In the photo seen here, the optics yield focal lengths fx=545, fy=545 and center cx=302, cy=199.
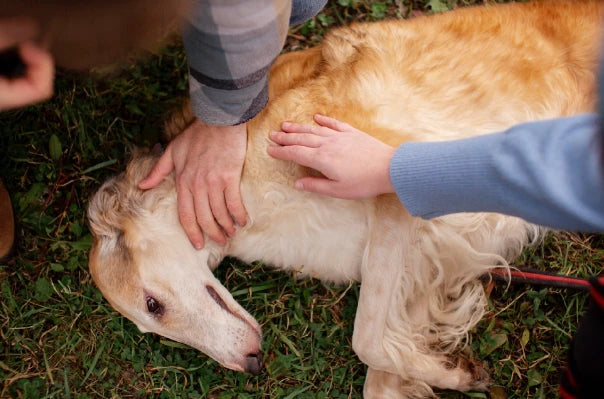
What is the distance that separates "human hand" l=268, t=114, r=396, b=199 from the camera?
7.84ft

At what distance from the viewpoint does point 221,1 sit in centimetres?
181

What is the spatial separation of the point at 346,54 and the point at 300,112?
417mm

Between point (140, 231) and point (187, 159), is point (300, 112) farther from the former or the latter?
point (140, 231)

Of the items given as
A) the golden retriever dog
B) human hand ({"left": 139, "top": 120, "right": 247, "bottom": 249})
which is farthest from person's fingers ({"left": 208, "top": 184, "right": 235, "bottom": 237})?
the golden retriever dog

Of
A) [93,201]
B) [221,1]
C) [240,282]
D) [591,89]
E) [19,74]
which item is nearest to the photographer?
[19,74]

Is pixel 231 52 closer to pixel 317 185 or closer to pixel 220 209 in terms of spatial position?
pixel 317 185

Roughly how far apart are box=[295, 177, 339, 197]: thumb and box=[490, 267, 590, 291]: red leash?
119 centimetres

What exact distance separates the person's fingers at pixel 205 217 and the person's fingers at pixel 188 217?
0.03m

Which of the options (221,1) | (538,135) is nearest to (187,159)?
(221,1)

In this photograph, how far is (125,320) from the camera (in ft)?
10.8

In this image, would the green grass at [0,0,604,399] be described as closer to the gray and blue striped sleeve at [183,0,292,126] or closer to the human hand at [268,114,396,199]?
the human hand at [268,114,396,199]

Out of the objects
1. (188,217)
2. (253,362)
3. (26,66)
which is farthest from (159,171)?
(26,66)

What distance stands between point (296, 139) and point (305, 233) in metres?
0.55

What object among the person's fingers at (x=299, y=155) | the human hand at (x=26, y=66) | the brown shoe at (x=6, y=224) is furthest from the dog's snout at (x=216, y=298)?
the human hand at (x=26, y=66)
